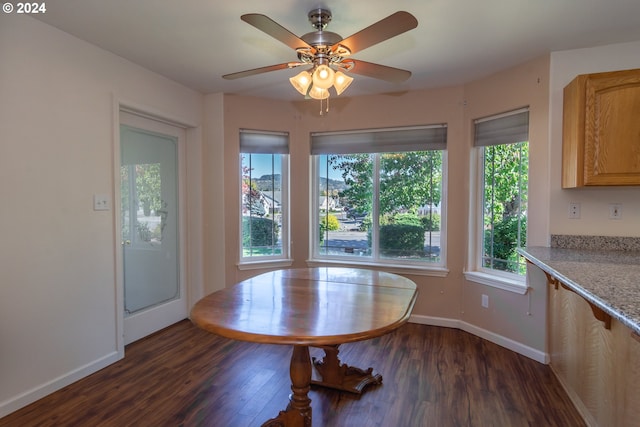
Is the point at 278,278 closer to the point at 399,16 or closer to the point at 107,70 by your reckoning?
the point at 399,16

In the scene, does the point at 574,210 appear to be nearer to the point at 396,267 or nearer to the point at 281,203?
the point at 396,267

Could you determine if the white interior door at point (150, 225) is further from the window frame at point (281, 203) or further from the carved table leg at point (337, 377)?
the carved table leg at point (337, 377)

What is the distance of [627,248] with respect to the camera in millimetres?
2307

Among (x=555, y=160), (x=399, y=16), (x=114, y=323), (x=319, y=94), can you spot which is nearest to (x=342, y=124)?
(x=319, y=94)

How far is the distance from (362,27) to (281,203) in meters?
2.10

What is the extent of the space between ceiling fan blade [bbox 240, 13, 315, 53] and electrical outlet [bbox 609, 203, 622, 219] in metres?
2.36

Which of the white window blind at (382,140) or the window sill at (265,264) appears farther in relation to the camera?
the window sill at (265,264)

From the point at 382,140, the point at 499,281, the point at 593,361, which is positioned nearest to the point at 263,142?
the point at 382,140

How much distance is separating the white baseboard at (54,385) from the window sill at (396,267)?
2.02m

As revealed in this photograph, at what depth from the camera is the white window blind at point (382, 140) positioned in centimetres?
333

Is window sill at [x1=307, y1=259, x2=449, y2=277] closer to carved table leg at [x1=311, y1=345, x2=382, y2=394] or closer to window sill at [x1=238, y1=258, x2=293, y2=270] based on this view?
window sill at [x1=238, y1=258, x2=293, y2=270]

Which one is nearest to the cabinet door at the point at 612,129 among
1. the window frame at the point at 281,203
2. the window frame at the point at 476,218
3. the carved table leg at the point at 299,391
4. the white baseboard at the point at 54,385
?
the window frame at the point at 476,218

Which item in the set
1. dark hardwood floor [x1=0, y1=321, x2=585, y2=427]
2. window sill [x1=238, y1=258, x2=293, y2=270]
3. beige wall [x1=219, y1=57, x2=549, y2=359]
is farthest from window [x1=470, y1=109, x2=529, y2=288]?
window sill [x1=238, y1=258, x2=293, y2=270]

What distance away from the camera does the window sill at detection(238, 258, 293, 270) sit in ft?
11.7
